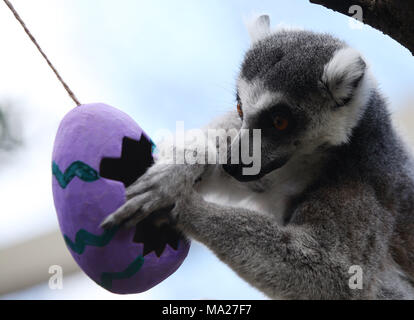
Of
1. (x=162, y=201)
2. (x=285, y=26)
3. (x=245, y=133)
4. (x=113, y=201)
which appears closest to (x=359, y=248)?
(x=245, y=133)

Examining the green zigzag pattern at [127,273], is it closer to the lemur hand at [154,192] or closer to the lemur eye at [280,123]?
the lemur hand at [154,192]

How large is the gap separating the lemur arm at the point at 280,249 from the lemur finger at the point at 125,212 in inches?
9.0

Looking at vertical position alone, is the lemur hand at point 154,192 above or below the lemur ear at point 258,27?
above

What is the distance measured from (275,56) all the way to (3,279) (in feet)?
12.8

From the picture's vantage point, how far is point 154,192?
198cm

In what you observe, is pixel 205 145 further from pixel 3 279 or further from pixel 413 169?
pixel 3 279

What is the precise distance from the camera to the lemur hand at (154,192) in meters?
1.82

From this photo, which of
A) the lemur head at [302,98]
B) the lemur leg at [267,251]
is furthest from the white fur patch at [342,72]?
the lemur leg at [267,251]

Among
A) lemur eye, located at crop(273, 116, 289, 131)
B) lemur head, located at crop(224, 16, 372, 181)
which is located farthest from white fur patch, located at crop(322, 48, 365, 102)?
lemur eye, located at crop(273, 116, 289, 131)

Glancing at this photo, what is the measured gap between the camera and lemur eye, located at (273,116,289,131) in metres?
2.43

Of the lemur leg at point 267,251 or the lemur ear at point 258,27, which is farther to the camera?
the lemur ear at point 258,27

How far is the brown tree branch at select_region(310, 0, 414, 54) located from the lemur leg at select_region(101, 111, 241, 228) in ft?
2.60

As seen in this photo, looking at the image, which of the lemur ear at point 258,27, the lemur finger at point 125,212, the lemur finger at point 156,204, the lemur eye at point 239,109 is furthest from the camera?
the lemur ear at point 258,27
